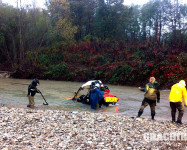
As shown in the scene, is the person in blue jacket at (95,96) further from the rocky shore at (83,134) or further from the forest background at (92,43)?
the forest background at (92,43)

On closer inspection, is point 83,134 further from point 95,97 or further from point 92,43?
point 92,43

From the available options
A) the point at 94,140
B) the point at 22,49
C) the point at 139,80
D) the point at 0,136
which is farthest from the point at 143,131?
the point at 22,49

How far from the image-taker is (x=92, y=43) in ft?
121

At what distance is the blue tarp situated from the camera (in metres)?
12.4

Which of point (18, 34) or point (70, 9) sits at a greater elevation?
point (70, 9)

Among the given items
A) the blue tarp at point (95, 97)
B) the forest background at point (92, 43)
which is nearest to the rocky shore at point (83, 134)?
the blue tarp at point (95, 97)

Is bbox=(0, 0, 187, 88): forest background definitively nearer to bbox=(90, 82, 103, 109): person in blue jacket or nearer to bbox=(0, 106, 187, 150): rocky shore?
bbox=(90, 82, 103, 109): person in blue jacket

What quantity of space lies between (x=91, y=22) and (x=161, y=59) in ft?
79.0

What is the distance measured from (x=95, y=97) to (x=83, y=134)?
236 inches

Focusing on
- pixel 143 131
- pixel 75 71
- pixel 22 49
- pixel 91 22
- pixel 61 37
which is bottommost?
pixel 143 131

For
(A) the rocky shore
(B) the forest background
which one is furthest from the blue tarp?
(B) the forest background

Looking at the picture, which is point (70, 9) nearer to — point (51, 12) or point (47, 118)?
point (51, 12)

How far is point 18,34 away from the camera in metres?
39.0

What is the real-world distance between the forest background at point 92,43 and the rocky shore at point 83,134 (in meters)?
16.6
